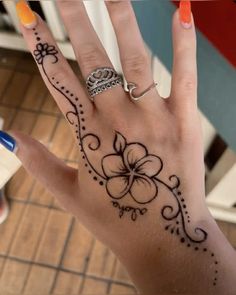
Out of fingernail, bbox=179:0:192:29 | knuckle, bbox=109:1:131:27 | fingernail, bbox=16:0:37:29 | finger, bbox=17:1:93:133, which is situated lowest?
finger, bbox=17:1:93:133

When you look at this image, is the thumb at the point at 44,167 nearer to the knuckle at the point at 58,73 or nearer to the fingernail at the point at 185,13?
the knuckle at the point at 58,73

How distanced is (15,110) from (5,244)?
53 cm

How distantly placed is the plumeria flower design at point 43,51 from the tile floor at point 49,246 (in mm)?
655

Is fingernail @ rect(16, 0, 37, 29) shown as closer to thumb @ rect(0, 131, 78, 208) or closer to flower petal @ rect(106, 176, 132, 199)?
thumb @ rect(0, 131, 78, 208)

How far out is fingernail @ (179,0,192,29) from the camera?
0.58 m

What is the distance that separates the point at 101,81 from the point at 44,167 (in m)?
0.20

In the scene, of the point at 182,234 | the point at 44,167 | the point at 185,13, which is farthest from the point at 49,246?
the point at 185,13

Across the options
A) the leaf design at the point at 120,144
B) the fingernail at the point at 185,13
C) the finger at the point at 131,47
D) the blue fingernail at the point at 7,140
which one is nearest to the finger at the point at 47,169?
the blue fingernail at the point at 7,140

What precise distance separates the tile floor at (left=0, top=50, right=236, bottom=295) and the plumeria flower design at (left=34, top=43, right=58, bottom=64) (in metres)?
0.66

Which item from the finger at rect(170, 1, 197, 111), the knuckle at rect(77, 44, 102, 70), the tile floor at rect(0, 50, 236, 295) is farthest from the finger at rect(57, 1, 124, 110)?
the tile floor at rect(0, 50, 236, 295)

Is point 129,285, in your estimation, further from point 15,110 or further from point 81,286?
point 15,110

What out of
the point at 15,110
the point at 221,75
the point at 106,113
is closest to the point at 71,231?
the point at 15,110

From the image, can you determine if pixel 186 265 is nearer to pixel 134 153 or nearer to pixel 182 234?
pixel 182 234

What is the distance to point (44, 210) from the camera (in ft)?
4.10
